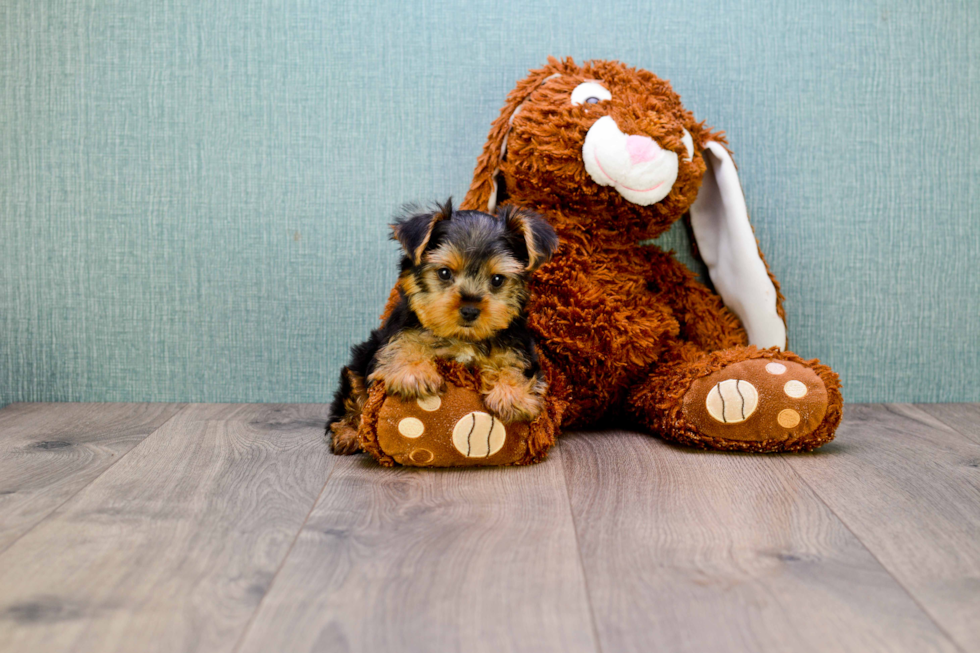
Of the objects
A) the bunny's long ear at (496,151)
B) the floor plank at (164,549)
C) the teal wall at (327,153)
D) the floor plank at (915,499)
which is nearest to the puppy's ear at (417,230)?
the bunny's long ear at (496,151)

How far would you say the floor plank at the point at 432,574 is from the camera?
3.38 ft

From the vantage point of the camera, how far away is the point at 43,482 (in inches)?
64.6

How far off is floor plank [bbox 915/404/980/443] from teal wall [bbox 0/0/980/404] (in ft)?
1.09

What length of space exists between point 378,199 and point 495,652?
162cm

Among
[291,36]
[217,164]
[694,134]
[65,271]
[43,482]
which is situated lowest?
[43,482]

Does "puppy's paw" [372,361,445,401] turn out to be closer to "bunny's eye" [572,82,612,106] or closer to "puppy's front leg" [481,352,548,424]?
"puppy's front leg" [481,352,548,424]

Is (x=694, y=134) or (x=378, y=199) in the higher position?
(x=694, y=134)

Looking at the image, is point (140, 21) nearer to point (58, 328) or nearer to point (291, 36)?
point (291, 36)

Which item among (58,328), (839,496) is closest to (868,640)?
(839,496)

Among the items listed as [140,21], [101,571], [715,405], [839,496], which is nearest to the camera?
[101,571]

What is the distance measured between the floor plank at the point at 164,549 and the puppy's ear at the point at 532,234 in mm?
653

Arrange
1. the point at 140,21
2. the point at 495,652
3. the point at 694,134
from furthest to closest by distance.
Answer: the point at 140,21
the point at 694,134
the point at 495,652

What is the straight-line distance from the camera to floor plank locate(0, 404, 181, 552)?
150 cm

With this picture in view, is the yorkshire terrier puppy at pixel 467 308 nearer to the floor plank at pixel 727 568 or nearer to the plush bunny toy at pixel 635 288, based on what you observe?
the plush bunny toy at pixel 635 288
